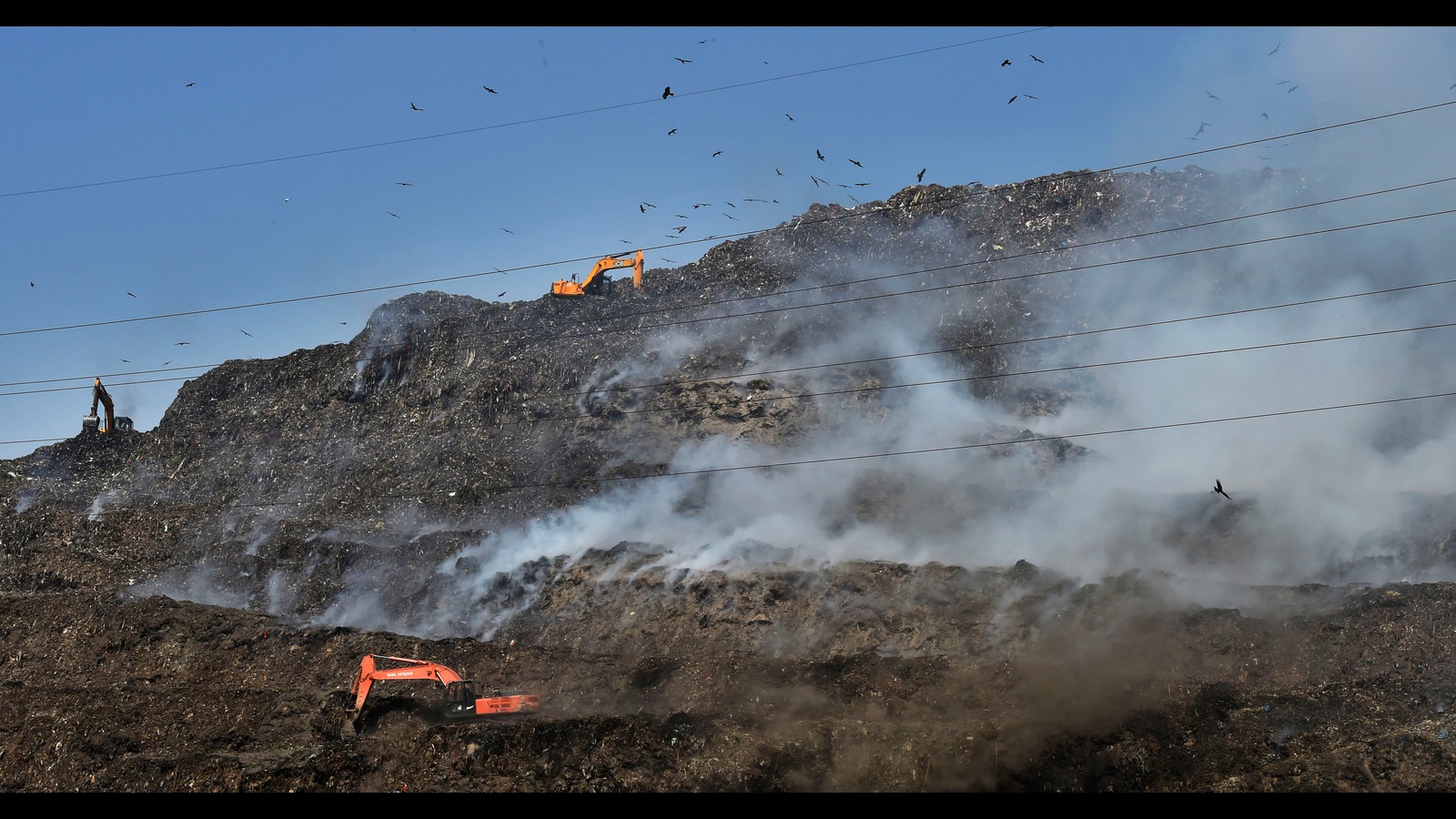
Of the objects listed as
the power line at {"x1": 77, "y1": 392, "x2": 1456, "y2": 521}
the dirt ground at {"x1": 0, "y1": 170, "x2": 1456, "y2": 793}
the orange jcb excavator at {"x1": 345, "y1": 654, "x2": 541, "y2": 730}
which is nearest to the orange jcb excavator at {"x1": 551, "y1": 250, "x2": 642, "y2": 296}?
the dirt ground at {"x1": 0, "y1": 170, "x2": 1456, "y2": 793}

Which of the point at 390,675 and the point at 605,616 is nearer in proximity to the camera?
the point at 390,675

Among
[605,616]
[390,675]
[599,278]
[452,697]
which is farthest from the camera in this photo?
[599,278]

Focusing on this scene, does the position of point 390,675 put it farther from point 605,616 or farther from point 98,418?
point 98,418

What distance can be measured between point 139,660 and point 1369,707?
981 inches

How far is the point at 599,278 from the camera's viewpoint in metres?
39.0

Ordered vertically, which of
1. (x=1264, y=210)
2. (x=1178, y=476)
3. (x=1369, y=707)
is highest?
(x=1264, y=210)

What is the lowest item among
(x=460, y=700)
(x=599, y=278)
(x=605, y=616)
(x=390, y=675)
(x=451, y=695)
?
(x=460, y=700)

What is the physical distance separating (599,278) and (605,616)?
17672 mm

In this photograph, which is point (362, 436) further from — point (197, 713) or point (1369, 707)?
point (1369, 707)

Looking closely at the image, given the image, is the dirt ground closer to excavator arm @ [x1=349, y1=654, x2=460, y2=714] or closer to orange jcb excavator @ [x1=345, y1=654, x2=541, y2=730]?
orange jcb excavator @ [x1=345, y1=654, x2=541, y2=730]

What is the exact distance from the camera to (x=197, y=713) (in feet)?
66.8

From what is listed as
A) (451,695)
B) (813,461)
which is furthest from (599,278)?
(451,695)

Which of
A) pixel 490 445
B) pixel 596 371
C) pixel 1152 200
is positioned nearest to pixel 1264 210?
pixel 1152 200

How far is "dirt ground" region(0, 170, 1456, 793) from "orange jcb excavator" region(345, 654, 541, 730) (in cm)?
31
